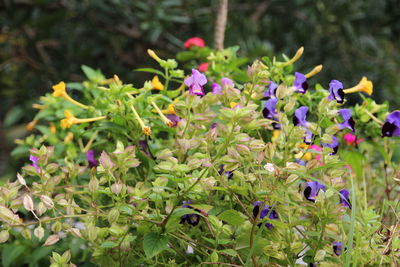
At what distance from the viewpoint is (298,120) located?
3.39ft

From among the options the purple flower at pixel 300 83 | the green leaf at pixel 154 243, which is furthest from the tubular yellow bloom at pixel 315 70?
the green leaf at pixel 154 243

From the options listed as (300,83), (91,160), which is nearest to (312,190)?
(300,83)

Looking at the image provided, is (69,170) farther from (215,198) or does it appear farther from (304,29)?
(304,29)

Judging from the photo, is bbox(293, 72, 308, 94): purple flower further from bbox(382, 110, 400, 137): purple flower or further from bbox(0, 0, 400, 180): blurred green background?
bbox(0, 0, 400, 180): blurred green background

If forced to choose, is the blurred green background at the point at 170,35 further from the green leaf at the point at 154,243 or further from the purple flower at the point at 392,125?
the green leaf at the point at 154,243

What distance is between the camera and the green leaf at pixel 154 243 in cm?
85

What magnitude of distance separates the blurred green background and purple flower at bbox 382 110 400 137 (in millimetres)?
1697

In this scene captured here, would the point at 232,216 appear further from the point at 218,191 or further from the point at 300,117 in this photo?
the point at 300,117

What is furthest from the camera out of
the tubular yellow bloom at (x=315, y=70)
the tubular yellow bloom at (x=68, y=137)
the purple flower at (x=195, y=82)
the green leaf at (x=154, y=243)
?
the tubular yellow bloom at (x=68, y=137)

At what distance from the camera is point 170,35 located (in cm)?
297

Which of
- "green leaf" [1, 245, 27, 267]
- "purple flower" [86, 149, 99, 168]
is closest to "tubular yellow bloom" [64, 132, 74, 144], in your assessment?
"purple flower" [86, 149, 99, 168]

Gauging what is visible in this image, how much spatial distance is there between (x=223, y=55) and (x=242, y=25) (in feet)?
6.00

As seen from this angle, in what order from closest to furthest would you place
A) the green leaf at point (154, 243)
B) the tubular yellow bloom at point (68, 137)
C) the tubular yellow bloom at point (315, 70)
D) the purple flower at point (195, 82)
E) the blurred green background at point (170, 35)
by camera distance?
the green leaf at point (154, 243)
the purple flower at point (195, 82)
the tubular yellow bloom at point (315, 70)
the tubular yellow bloom at point (68, 137)
the blurred green background at point (170, 35)

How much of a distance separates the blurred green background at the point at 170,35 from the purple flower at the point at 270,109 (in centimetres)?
178
